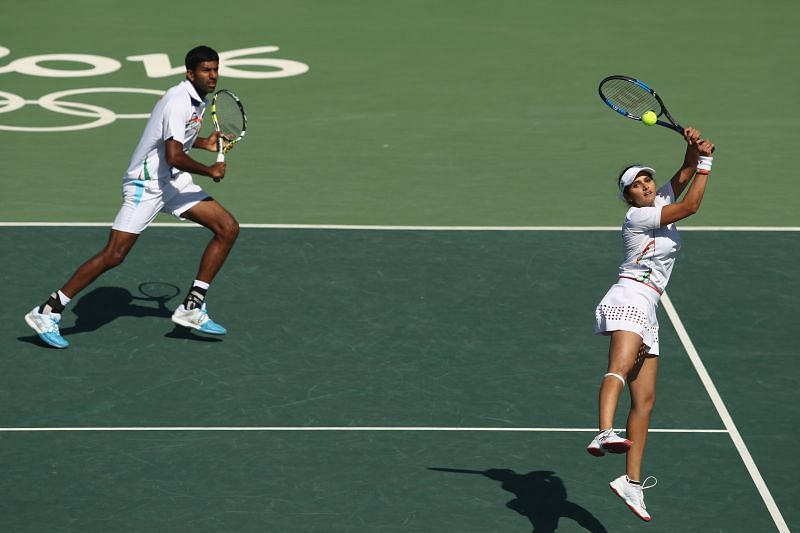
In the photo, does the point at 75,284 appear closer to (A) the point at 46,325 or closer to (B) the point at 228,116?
(A) the point at 46,325

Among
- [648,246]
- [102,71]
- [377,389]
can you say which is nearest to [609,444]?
[648,246]

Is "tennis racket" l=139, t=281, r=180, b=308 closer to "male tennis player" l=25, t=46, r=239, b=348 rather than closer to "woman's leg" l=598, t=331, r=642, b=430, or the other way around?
"male tennis player" l=25, t=46, r=239, b=348

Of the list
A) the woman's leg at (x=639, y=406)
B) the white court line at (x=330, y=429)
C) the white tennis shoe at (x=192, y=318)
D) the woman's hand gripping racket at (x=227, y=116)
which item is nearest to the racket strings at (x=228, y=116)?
the woman's hand gripping racket at (x=227, y=116)

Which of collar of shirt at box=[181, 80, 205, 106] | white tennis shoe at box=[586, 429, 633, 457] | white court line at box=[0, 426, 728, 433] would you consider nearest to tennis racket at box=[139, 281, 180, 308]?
collar of shirt at box=[181, 80, 205, 106]

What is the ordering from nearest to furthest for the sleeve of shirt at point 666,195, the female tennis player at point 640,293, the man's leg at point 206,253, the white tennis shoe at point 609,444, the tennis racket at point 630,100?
the white tennis shoe at point 609,444 < the female tennis player at point 640,293 < the sleeve of shirt at point 666,195 < the tennis racket at point 630,100 < the man's leg at point 206,253

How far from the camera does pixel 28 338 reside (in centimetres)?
1306

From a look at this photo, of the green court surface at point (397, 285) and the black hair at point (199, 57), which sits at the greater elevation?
the black hair at point (199, 57)

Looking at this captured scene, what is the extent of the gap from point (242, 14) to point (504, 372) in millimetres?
12673

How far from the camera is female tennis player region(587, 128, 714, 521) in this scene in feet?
31.8

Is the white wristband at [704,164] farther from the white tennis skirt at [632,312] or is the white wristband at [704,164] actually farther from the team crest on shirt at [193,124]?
the team crest on shirt at [193,124]

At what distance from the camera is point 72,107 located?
19828 mm

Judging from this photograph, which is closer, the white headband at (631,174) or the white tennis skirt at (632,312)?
the white tennis skirt at (632,312)

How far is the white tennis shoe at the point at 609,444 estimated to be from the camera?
29.7 ft

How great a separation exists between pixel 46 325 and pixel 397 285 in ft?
10.3
